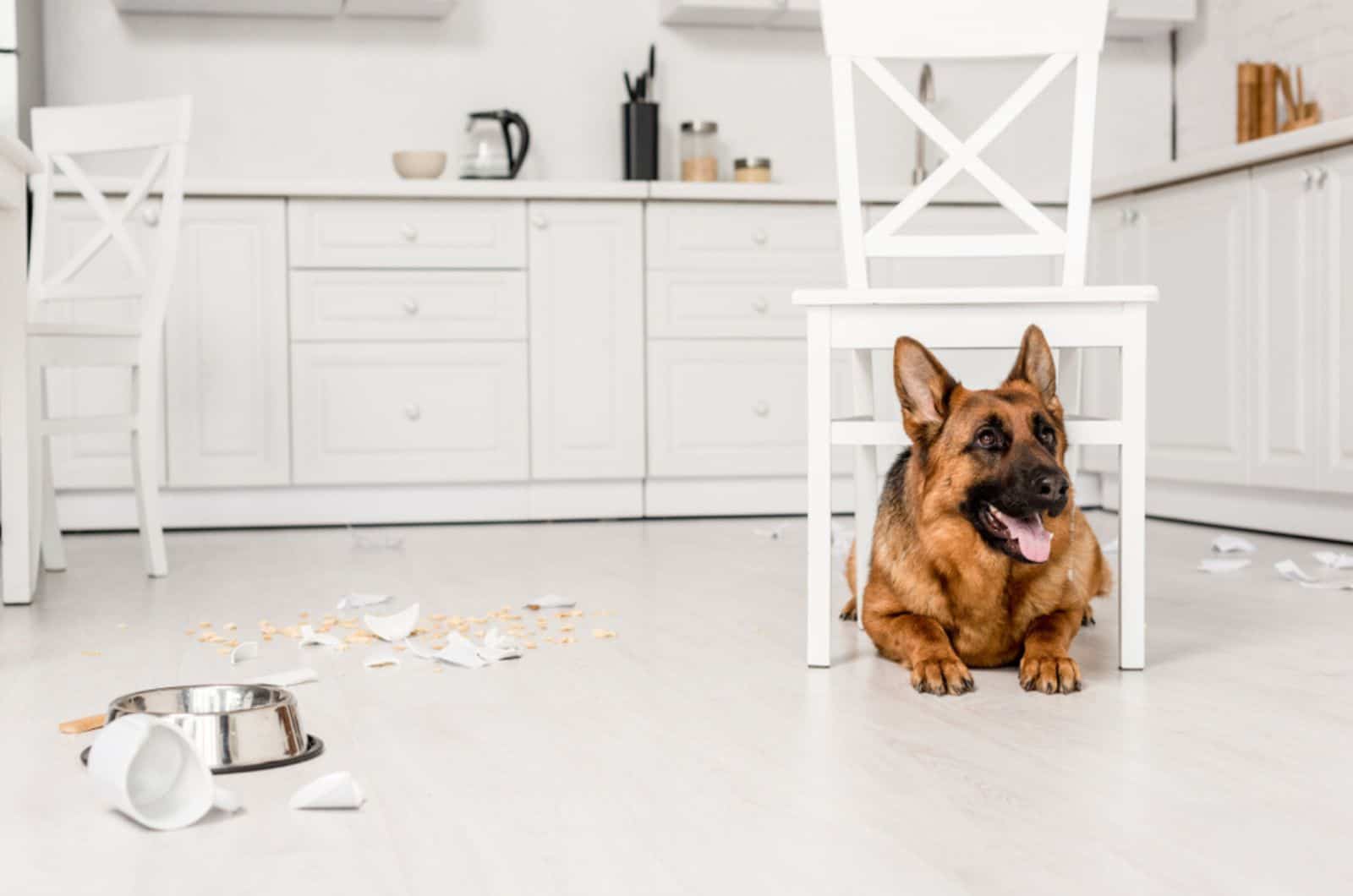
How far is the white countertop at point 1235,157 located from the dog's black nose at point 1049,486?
208 centimetres

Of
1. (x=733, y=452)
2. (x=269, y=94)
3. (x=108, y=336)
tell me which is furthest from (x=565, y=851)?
(x=269, y=94)

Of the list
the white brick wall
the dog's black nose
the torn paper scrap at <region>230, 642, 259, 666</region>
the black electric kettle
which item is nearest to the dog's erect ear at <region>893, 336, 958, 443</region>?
the dog's black nose

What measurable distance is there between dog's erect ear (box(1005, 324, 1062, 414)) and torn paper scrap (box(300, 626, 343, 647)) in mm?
1146

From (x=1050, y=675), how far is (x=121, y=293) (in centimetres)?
233

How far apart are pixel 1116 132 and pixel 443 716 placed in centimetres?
424

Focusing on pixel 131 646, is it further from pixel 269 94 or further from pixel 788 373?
pixel 269 94

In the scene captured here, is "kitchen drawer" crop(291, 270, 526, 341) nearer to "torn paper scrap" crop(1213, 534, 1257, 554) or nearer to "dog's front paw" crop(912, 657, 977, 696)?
"torn paper scrap" crop(1213, 534, 1257, 554)

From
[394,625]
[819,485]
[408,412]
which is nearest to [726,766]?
[819,485]

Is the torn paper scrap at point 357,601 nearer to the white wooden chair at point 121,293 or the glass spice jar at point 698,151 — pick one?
the white wooden chair at point 121,293

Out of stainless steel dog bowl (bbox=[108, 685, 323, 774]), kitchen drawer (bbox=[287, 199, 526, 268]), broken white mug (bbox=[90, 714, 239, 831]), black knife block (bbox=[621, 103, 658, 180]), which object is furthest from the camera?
black knife block (bbox=[621, 103, 658, 180])

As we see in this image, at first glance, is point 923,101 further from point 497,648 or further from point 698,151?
point 497,648

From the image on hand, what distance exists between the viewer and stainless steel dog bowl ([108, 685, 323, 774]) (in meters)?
1.56

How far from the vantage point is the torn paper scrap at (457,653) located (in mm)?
2180

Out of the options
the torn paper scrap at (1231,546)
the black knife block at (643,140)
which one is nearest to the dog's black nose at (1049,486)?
the torn paper scrap at (1231,546)
